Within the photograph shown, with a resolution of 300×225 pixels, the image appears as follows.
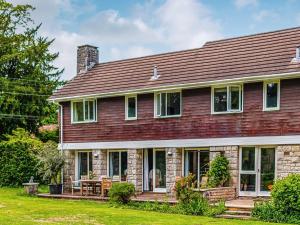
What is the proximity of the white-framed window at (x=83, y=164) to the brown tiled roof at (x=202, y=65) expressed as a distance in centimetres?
340

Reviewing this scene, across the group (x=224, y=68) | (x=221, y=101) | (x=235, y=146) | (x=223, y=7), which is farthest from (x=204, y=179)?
(x=223, y=7)

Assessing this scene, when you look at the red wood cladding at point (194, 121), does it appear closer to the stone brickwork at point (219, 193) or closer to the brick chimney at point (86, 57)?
the stone brickwork at point (219, 193)

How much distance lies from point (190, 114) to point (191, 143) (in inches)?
53.2

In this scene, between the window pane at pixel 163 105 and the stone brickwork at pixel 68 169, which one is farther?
the stone brickwork at pixel 68 169

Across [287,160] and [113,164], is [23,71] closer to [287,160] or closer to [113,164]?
[113,164]

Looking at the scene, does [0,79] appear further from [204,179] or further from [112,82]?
[204,179]

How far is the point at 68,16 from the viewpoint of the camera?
2530 centimetres

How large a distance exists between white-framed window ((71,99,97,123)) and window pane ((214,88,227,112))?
736cm

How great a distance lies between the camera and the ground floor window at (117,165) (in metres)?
25.5

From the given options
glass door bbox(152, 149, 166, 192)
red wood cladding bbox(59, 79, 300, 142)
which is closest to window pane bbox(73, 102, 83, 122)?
red wood cladding bbox(59, 79, 300, 142)

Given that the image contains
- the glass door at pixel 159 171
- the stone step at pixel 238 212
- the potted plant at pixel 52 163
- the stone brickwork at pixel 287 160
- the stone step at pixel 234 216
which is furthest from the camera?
the potted plant at pixel 52 163

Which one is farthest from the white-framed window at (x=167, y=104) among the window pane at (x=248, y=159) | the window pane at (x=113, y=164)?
the window pane at (x=248, y=159)

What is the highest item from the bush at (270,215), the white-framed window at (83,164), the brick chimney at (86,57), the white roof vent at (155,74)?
the brick chimney at (86,57)

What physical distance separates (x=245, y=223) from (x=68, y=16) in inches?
579
